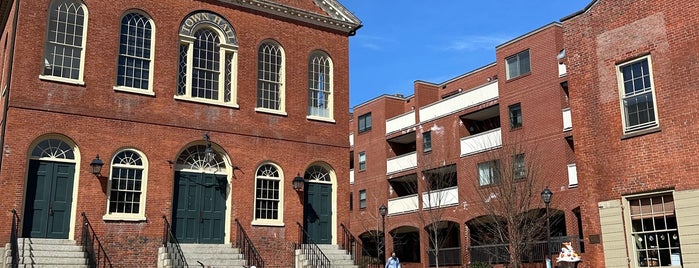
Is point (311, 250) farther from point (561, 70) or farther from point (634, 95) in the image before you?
point (561, 70)

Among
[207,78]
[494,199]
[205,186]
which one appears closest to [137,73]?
[207,78]

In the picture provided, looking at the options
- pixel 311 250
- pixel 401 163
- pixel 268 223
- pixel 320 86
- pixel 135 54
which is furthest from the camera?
pixel 401 163

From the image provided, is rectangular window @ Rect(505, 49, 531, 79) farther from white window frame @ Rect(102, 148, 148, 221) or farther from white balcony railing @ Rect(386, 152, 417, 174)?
white window frame @ Rect(102, 148, 148, 221)

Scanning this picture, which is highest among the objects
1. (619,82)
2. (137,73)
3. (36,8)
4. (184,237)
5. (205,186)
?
(36,8)

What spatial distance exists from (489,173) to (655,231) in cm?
1901

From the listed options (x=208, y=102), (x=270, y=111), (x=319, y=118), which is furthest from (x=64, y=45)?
(x=319, y=118)

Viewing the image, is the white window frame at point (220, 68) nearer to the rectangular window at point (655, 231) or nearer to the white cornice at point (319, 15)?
the white cornice at point (319, 15)

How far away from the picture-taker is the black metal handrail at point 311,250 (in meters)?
22.0

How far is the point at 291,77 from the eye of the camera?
23.6 meters

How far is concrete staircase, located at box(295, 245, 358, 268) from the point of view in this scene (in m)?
21.9

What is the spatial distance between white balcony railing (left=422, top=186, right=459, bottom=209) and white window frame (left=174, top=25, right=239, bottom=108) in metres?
17.6

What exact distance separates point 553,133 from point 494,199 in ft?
14.2

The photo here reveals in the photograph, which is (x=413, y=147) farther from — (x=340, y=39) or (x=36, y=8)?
(x=36, y=8)

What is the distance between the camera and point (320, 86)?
80.2 feet
